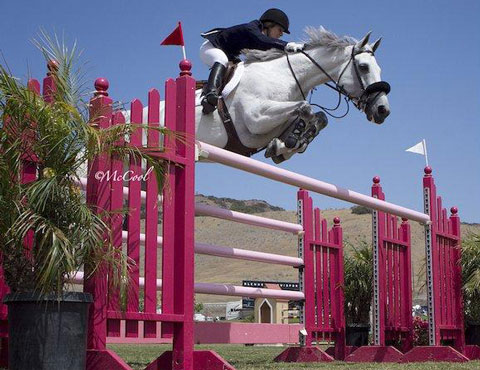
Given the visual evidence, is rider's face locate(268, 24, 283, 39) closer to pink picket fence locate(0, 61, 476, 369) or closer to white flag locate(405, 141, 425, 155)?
pink picket fence locate(0, 61, 476, 369)

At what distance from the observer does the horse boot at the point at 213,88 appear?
475 cm

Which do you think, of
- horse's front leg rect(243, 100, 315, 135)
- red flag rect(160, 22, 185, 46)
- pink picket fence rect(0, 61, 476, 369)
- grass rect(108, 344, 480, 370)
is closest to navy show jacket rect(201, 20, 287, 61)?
horse's front leg rect(243, 100, 315, 135)

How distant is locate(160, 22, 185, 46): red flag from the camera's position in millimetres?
4523

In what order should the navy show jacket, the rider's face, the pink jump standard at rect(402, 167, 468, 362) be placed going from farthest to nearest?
the pink jump standard at rect(402, 167, 468, 362) → the rider's face → the navy show jacket

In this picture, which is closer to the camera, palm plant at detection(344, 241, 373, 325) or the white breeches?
the white breeches

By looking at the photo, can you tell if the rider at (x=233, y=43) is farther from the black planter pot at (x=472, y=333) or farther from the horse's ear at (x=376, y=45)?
the black planter pot at (x=472, y=333)

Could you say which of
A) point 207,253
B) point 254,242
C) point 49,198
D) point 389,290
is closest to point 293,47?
point 207,253

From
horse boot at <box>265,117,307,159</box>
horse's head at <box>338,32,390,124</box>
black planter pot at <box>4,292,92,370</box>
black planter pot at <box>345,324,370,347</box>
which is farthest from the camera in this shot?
black planter pot at <box>345,324,370,347</box>

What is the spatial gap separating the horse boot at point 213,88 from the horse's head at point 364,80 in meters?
0.82

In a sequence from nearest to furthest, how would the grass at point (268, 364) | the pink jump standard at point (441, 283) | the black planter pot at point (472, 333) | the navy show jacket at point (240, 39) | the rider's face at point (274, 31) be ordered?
the grass at point (268, 364) < the navy show jacket at point (240, 39) < the rider's face at point (274, 31) < the pink jump standard at point (441, 283) < the black planter pot at point (472, 333)

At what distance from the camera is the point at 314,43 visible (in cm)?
524

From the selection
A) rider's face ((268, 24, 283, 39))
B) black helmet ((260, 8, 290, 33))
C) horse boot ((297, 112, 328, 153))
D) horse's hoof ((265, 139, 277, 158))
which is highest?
black helmet ((260, 8, 290, 33))

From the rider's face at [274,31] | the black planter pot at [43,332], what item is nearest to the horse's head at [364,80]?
the rider's face at [274,31]

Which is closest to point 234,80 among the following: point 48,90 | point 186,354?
point 48,90
